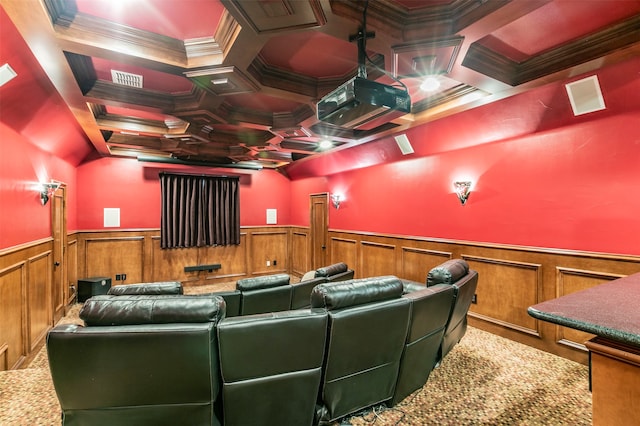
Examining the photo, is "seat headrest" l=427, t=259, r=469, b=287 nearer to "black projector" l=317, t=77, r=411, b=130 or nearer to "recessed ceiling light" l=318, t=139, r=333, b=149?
"black projector" l=317, t=77, r=411, b=130

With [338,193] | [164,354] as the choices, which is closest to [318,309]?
[164,354]

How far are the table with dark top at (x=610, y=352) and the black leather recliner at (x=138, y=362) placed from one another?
1.57m

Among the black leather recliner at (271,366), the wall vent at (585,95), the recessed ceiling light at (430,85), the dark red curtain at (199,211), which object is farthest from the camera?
the dark red curtain at (199,211)

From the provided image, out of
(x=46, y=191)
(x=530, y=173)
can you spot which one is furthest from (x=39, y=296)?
(x=530, y=173)

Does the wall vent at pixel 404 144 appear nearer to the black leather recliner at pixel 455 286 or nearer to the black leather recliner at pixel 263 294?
the black leather recliner at pixel 455 286

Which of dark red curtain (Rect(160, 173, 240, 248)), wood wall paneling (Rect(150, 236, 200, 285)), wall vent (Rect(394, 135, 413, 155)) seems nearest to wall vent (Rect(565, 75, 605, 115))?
wall vent (Rect(394, 135, 413, 155))

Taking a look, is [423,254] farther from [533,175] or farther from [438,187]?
[533,175]

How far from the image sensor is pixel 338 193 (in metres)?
6.10

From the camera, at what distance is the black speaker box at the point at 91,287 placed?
5.01 meters

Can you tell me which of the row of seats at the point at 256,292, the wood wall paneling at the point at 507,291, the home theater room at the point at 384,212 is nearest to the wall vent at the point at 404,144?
the home theater room at the point at 384,212

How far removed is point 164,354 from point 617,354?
1.88m

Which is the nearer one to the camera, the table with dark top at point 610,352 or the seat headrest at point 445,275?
the table with dark top at point 610,352

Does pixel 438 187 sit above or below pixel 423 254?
above

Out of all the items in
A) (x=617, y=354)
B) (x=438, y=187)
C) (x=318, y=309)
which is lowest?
(x=318, y=309)
